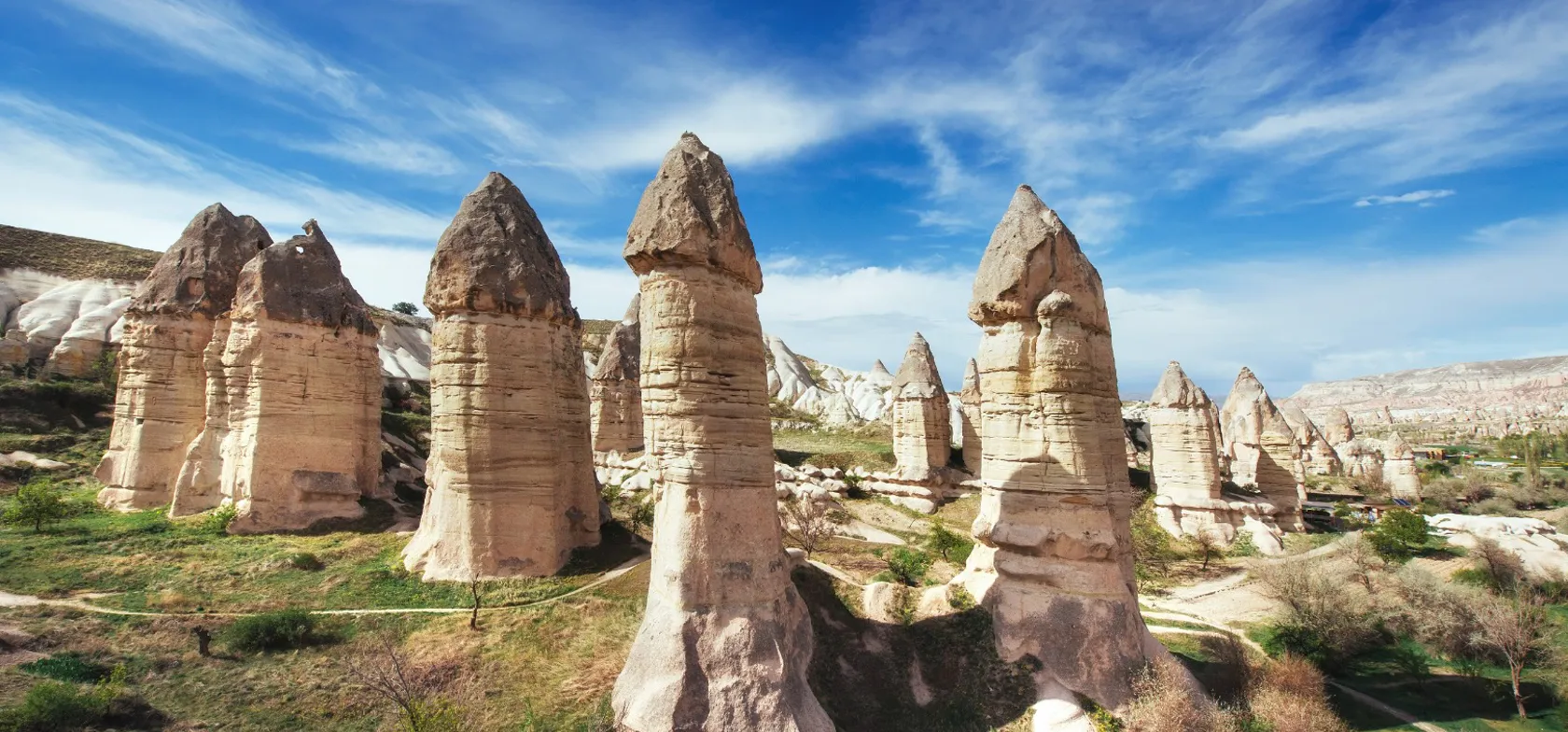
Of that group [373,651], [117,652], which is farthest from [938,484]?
[117,652]

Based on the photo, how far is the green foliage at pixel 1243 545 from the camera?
69.2ft

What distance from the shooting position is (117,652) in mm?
9820

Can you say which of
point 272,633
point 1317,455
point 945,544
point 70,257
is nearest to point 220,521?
point 272,633

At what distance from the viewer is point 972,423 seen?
98.8 ft

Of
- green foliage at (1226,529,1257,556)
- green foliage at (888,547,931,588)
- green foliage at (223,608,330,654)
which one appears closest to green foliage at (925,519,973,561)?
green foliage at (888,547,931,588)

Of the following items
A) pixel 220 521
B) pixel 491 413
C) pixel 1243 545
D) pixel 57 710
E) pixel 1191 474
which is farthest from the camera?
pixel 1191 474

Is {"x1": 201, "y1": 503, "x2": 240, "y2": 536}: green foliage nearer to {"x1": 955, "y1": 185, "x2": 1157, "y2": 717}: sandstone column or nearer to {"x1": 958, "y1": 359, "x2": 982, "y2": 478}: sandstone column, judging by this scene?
{"x1": 955, "y1": 185, "x2": 1157, "y2": 717}: sandstone column

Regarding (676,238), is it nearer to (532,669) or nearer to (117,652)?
(532,669)

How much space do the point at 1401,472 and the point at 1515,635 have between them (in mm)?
29016

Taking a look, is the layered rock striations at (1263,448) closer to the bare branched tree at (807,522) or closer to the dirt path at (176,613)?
the bare branched tree at (807,522)

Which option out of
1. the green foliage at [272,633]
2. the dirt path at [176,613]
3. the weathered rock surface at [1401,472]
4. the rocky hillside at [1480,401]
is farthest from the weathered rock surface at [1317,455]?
the rocky hillside at [1480,401]

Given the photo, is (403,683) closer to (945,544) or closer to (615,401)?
(945,544)

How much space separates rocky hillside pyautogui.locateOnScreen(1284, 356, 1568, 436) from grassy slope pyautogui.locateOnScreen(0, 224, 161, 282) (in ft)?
426

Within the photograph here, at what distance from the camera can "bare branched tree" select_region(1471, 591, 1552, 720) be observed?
481 inches
